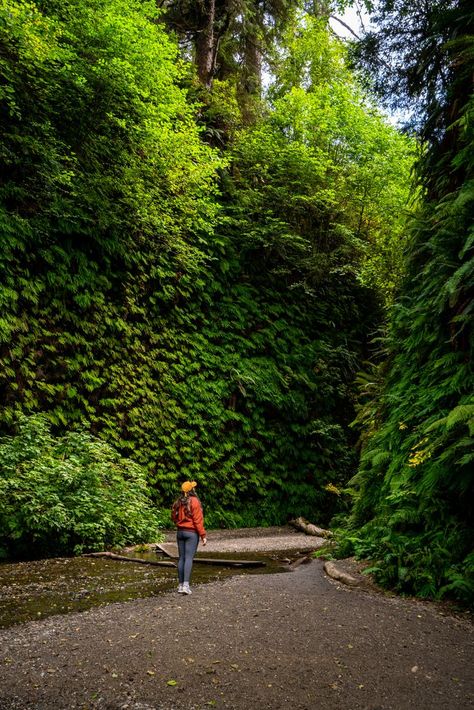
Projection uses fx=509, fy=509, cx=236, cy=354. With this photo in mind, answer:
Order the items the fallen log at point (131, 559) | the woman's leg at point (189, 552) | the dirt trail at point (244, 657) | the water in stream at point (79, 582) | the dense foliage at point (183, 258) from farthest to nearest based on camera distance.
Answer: the dense foliage at point (183, 258), the fallen log at point (131, 559), the woman's leg at point (189, 552), the water in stream at point (79, 582), the dirt trail at point (244, 657)

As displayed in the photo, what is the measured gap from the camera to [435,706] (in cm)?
313

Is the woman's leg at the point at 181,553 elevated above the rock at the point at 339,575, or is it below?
above

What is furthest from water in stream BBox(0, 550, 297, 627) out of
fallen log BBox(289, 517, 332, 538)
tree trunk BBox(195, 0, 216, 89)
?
tree trunk BBox(195, 0, 216, 89)

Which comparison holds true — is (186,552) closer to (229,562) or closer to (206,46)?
(229,562)

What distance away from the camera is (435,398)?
22.9ft

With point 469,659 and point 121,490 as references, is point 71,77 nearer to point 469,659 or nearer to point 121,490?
point 121,490

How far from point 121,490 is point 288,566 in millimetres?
3711

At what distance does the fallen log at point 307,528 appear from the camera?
520 inches

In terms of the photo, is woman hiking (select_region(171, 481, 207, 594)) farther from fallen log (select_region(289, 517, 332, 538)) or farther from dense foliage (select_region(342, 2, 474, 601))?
fallen log (select_region(289, 517, 332, 538))

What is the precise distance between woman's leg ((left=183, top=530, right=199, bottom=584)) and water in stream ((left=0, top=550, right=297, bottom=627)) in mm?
375

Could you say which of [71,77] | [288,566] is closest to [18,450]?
[288,566]

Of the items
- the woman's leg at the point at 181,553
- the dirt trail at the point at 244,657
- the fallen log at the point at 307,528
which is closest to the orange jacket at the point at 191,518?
the woman's leg at the point at 181,553

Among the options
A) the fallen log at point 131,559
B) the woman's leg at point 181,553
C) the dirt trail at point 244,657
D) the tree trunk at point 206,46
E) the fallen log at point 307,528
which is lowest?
the fallen log at point 307,528

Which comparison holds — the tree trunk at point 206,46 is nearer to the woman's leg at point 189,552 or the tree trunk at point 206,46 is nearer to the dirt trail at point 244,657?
the woman's leg at point 189,552
